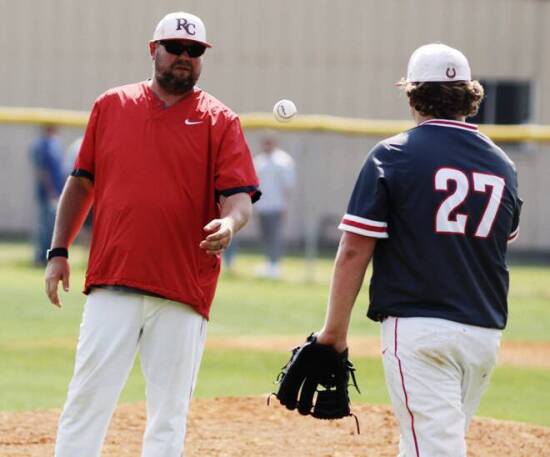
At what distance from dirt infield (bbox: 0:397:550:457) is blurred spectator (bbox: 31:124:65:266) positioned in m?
10.7

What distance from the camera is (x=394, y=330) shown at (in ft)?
15.6

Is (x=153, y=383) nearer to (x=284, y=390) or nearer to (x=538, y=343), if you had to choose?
(x=284, y=390)

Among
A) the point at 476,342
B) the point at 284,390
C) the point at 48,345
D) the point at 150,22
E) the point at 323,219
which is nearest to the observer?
the point at 476,342

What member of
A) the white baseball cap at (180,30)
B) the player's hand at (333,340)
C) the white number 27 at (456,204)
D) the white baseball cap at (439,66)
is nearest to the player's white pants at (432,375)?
the player's hand at (333,340)

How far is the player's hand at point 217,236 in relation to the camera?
5184mm

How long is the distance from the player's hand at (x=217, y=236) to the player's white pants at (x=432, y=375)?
2.73 feet

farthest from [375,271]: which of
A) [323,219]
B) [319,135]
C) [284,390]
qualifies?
[323,219]

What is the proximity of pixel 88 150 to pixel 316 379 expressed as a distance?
4.73 ft

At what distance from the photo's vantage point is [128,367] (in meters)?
5.46

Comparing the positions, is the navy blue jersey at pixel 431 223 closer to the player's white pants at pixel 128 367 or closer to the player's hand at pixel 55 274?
the player's white pants at pixel 128 367

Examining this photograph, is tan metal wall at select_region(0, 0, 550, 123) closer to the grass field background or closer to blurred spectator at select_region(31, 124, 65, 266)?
the grass field background

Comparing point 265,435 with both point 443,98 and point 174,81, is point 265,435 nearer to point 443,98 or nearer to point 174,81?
point 174,81

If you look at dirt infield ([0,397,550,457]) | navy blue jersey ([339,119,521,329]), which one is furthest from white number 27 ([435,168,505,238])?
dirt infield ([0,397,550,457])

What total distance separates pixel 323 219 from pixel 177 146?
18.3 meters
